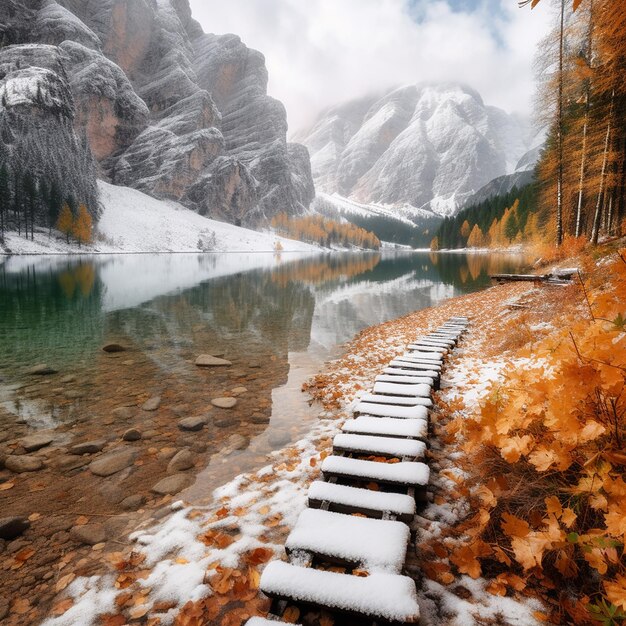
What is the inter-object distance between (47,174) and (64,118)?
917 inches

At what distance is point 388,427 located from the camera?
484 cm

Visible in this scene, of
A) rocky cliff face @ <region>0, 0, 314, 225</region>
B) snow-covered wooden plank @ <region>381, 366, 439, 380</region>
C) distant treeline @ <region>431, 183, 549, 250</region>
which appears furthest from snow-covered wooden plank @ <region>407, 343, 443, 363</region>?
rocky cliff face @ <region>0, 0, 314, 225</region>

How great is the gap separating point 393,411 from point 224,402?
4351 millimetres

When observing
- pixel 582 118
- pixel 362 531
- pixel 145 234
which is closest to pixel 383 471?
pixel 362 531

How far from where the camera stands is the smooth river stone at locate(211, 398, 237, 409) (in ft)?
26.4

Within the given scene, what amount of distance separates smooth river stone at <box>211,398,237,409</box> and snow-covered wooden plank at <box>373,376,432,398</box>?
344 centimetres

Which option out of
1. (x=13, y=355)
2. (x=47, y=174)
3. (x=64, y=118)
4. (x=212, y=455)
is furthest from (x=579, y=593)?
(x=64, y=118)

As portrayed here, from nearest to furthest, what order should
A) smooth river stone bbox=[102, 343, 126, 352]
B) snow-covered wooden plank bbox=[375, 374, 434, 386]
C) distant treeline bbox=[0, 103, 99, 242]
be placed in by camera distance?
snow-covered wooden plank bbox=[375, 374, 434, 386]
smooth river stone bbox=[102, 343, 126, 352]
distant treeline bbox=[0, 103, 99, 242]

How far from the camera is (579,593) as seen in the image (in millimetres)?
2500

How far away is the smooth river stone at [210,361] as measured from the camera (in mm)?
11055

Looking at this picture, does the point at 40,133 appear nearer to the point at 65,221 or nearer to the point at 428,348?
the point at 65,221

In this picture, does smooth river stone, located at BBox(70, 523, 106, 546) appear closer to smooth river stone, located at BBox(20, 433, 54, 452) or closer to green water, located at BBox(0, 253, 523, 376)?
smooth river stone, located at BBox(20, 433, 54, 452)

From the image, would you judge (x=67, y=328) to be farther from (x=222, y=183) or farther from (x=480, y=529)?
(x=222, y=183)

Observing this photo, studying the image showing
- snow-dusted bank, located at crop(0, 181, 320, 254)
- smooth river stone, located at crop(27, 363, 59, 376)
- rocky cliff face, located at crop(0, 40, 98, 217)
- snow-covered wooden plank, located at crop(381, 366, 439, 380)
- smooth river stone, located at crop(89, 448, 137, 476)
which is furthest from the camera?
rocky cliff face, located at crop(0, 40, 98, 217)
